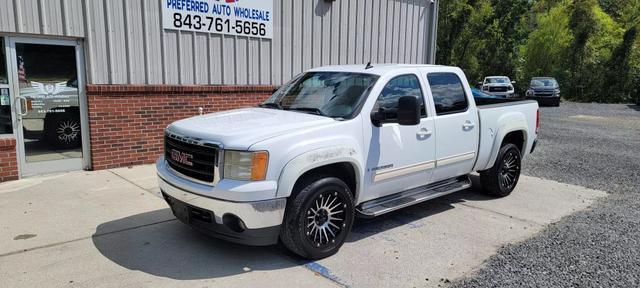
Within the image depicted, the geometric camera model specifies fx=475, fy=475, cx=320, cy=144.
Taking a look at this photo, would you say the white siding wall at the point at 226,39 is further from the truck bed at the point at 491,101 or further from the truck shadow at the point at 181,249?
the truck bed at the point at 491,101

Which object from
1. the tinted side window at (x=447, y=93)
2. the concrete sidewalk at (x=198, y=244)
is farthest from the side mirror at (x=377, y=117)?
the concrete sidewalk at (x=198, y=244)

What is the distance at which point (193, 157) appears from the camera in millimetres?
4168

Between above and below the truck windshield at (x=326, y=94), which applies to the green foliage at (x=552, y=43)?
above

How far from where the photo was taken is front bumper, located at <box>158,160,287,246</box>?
386 cm

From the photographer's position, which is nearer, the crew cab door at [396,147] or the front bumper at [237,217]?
the front bumper at [237,217]

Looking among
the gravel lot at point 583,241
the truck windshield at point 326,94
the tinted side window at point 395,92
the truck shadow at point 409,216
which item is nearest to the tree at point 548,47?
the gravel lot at point 583,241

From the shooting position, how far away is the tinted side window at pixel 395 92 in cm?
482

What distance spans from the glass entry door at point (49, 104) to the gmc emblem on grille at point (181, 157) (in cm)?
385

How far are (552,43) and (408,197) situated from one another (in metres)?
35.5

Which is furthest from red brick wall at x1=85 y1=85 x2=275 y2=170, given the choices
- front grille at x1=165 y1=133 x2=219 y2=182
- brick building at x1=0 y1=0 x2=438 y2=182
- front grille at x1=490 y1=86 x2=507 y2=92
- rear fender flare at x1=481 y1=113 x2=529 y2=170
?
front grille at x1=490 y1=86 x2=507 y2=92

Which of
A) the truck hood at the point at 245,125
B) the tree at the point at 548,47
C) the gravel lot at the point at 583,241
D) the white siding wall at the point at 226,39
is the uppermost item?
the tree at the point at 548,47

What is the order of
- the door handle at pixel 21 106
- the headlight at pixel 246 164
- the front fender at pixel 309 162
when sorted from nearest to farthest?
the headlight at pixel 246 164
the front fender at pixel 309 162
the door handle at pixel 21 106

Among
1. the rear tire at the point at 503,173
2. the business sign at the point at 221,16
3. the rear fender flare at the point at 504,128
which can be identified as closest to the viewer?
the rear fender flare at the point at 504,128

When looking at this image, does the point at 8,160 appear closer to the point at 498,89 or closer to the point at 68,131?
the point at 68,131
